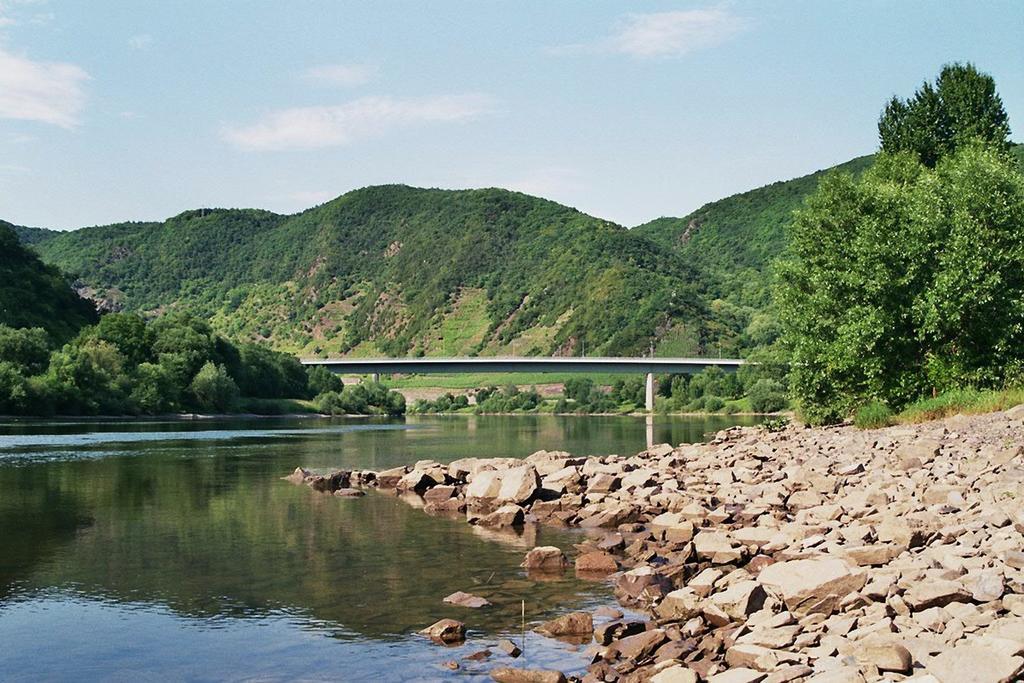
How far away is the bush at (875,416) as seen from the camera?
42625mm

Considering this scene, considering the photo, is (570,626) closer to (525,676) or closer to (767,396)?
(525,676)

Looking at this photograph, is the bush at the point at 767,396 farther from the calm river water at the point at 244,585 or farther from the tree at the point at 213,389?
the calm river water at the point at 244,585

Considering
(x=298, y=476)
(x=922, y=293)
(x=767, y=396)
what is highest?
(x=922, y=293)

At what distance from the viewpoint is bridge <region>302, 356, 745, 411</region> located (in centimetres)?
16112

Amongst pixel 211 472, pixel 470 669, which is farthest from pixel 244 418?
pixel 470 669

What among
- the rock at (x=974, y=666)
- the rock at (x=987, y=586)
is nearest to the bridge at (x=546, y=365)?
the rock at (x=987, y=586)

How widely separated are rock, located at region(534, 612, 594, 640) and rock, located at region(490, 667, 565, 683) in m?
2.28

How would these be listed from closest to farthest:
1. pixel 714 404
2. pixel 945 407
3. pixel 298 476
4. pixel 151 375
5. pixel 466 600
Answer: pixel 466 600
pixel 945 407
pixel 298 476
pixel 151 375
pixel 714 404

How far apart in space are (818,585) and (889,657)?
130 inches

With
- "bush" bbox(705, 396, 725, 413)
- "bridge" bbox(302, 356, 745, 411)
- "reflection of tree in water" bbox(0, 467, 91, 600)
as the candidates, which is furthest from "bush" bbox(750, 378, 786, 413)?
"reflection of tree in water" bbox(0, 467, 91, 600)

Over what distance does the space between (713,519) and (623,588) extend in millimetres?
5992

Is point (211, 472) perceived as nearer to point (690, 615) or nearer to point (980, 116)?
point (690, 615)

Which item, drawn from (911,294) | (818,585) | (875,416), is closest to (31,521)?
(818,585)

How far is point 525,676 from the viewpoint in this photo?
13406mm
